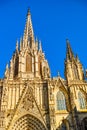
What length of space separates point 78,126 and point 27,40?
22997 millimetres

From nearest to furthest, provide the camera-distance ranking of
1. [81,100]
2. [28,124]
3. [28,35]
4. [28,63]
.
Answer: [28,124], [81,100], [28,63], [28,35]

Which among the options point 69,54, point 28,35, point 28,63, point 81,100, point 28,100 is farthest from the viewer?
point 28,35

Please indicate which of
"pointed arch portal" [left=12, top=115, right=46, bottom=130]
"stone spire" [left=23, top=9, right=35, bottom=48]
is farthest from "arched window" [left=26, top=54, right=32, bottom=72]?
"pointed arch portal" [left=12, top=115, right=46, bottom=130]

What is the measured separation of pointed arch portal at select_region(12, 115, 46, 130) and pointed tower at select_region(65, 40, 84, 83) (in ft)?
29.8

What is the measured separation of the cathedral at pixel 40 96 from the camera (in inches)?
1227

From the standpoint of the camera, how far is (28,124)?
3166 centimetres

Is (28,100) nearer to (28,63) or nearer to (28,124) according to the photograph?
(28,124)

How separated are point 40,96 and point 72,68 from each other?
8641 mm

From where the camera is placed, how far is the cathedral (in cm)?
3116

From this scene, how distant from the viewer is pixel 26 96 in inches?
1336

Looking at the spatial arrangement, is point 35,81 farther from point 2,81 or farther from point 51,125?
point 51,125

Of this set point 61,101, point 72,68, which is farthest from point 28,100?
point 72,68

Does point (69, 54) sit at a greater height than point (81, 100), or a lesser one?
greater

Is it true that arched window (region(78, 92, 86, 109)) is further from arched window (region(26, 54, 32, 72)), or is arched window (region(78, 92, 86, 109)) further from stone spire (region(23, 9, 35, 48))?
stone spire (region(23, 9, 35, 48))
